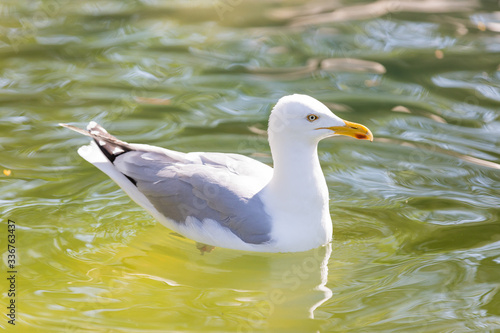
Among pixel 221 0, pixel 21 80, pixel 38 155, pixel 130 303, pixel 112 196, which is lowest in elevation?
pixel 130 303

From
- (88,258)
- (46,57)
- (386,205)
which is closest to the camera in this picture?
(88,258)

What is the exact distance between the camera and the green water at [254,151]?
5125mm

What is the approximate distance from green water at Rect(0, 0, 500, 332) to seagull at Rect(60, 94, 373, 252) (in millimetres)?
241

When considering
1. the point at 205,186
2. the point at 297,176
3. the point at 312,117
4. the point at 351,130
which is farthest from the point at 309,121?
the point at 205,186

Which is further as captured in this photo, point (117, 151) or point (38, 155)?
point (38, 155)

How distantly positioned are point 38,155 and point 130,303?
8.25 ft

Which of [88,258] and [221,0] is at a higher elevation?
[221,0]

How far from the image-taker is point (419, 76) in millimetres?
8852

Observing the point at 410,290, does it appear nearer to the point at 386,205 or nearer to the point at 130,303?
the point at 386,205

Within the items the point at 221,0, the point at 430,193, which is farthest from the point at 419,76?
the point at 221,0

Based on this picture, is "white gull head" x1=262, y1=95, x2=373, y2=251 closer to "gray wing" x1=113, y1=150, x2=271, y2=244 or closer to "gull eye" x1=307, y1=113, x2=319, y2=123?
"gull eye" x1=307, y1=113, x2=319, y2=123

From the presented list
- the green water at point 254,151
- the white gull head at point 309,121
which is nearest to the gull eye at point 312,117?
the white gull head at point 309,121

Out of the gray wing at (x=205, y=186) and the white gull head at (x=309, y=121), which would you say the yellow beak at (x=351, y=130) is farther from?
the gray wing at (x=205, y=186)

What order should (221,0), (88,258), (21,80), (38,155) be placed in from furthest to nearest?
(221,0)
(21,80)
(38,155)
(88,258)
